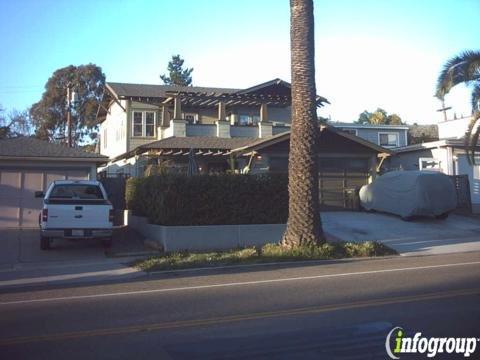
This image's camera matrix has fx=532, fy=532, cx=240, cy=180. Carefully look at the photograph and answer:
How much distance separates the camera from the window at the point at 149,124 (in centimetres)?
3075

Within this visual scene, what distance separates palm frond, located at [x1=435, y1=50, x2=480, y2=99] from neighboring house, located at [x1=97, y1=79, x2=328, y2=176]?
10.3m

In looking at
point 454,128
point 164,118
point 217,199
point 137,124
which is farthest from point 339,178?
point 454,128

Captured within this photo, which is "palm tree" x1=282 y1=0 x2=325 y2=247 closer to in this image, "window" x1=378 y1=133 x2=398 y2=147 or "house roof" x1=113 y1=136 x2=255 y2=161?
"house roof" x1=113 y1=136 x2=255 y2=161

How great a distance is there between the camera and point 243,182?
17125 mm

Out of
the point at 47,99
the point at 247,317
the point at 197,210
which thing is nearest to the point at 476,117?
the point at 197,210

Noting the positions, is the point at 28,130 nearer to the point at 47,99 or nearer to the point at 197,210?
the point at 47,99

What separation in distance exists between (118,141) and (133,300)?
26.1 metres

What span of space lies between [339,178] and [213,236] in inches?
434

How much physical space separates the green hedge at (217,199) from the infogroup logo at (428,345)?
423 inches

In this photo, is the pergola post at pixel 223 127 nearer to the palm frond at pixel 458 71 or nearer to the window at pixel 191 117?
the window at pixel 191 117

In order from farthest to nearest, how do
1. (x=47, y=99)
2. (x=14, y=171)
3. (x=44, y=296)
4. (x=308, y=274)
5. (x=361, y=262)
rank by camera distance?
1. (x=47, y=99)
2. (x=14, y=171)
3. (x=361, y=262)
4. (x=308, y=274)
5. (x=44, y=296)

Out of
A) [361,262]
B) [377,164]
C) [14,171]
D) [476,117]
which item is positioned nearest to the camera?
[361,262]

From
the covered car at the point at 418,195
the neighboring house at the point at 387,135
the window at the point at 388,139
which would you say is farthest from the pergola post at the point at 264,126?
the window at the point at 388,139

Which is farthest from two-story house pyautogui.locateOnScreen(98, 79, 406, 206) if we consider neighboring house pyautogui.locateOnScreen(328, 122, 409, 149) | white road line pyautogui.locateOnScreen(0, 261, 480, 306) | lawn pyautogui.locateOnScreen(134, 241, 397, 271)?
white road line pyautogui.locateOnScreen(0, 261, 480, 306)
